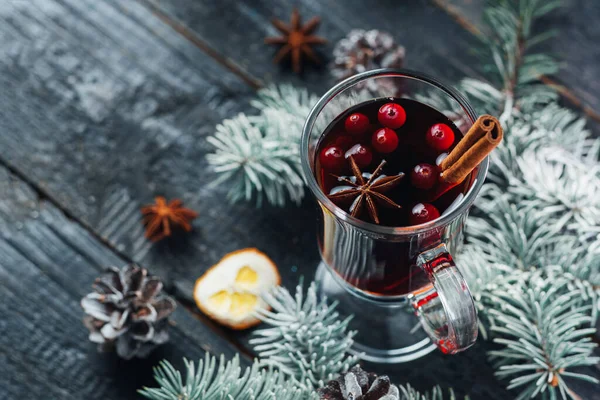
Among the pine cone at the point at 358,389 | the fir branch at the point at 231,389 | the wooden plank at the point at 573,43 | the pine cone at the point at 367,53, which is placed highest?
the wooden plank at the point at 573,43

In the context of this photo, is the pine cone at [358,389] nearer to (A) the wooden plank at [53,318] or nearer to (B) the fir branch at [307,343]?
(B) the fir branch at [307,343]

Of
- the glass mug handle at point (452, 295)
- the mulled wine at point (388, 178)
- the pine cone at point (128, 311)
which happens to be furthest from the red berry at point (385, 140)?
the pine cone at point (128, 311)

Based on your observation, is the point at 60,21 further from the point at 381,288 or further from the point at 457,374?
the point at 457,374

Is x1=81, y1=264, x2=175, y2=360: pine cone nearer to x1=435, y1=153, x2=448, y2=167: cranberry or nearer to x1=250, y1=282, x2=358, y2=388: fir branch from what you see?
x1=250, y1=282, x2=358, y2=388: fir branch

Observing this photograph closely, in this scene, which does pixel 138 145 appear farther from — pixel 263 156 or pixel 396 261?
pixel 396 261

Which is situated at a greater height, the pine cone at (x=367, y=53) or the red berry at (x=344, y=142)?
the pine cone at (x=367, y=53)

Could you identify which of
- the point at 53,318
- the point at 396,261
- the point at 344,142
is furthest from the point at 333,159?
the point at 53,318

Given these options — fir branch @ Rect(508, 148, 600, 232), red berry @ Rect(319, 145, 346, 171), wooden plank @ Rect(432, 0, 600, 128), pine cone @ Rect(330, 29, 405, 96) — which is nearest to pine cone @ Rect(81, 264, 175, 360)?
red berry @ Rect(319, 145, 346, 171)
